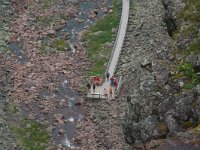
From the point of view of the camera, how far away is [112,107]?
64000 millimetres

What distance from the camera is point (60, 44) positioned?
253 feet

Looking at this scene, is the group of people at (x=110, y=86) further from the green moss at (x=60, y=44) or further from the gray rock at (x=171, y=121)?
the gray rock at (x=171, y=121)

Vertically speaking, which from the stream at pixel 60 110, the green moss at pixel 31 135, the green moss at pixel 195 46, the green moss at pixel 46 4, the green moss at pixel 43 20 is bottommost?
the green moss at pixel 31 135

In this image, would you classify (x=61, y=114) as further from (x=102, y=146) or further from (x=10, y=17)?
(x=10, y=17)

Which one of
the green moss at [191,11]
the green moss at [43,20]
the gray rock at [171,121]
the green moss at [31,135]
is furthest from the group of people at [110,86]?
A: the green moss at [43,20]

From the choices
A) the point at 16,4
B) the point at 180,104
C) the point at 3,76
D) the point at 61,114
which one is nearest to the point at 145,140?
the point at 180,104

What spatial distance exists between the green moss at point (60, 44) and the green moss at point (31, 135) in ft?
54.5

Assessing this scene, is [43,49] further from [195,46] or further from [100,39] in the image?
[195,46]

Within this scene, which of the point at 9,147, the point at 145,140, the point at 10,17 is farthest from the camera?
the point at 10,17

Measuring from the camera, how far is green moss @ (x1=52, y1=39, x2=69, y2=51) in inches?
3009

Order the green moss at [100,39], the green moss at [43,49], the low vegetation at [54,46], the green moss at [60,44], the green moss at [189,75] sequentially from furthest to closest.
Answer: the green moss at [60,44], the low vegetation at [54,46], the green moss at [43,49], the green moss at [100,39], the green moss at [189,75]

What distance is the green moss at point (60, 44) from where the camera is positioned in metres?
76.4

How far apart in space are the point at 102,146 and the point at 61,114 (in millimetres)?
7949

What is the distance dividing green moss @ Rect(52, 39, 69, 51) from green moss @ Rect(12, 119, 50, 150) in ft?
54.5
